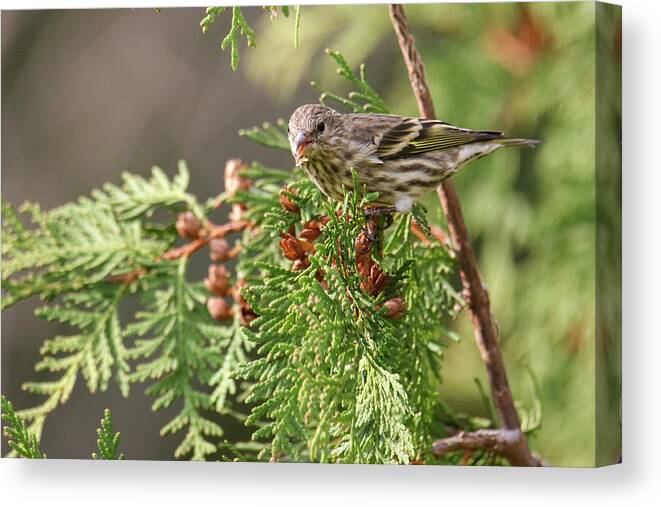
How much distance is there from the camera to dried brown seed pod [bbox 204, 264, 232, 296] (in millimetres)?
3172

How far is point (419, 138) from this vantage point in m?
2.97

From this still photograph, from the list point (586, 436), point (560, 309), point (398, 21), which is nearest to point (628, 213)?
point (560, 309)

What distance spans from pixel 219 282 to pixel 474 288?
2.34 ft

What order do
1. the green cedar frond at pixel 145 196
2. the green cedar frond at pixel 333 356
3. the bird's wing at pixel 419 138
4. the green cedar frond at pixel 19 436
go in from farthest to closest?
the green cedar frond at pixel 145 196 < the green cedar frond at pixel 19 436 < the bird's wing at pixel 419 138 < the green cedar frond at pixel 333 356

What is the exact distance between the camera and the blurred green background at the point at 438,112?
10.4ft

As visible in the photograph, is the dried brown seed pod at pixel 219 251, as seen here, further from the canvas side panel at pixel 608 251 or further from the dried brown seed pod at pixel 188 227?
the canvas side panel at pixel 608 251

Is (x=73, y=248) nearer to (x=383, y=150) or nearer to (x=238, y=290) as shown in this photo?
(x=238, y=290)

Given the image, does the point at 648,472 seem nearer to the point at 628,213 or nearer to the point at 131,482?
the point at 628,213

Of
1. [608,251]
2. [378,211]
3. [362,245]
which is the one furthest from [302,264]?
[608,251]

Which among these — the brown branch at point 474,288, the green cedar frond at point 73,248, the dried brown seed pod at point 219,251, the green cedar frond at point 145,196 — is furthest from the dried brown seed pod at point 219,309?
the brown branch at point 474,288

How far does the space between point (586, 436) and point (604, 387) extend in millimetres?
146

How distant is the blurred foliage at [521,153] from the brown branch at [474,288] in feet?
0.77

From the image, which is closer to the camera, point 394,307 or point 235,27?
point 394,307

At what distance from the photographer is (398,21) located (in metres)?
2.94
